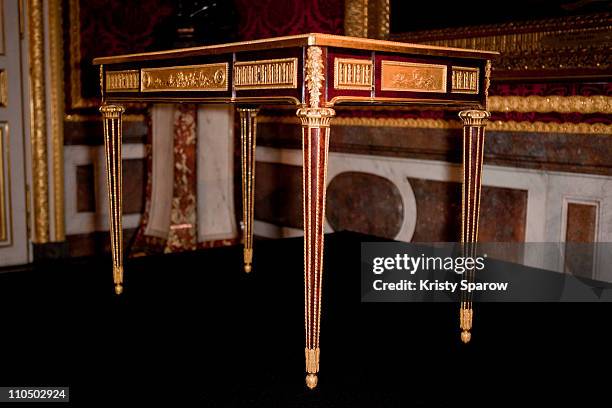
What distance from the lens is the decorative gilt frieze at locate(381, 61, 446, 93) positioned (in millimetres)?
1834

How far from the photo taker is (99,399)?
5.64ft

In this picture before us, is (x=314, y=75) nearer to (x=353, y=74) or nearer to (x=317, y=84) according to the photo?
(x=317, y=84)

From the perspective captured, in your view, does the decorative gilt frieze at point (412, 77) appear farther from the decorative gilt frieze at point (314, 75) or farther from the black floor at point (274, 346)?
the black floor at point (274, 346)

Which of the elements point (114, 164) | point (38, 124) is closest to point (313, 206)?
point (114, 164)

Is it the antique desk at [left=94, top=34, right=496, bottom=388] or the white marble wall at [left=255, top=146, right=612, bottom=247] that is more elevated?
the antique desk at [left=94, top=34, right=496, bottom=388]

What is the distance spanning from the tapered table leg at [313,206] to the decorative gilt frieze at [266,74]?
100mm

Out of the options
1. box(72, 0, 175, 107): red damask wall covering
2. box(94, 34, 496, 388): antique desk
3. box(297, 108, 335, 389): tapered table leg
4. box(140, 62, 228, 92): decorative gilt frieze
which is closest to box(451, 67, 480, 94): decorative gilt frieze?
box(94, 34, 496, 388): antique desk

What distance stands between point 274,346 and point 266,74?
82 cm

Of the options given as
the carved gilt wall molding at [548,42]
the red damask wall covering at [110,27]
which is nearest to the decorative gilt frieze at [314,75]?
the carved gilt wall molding at [548,42]

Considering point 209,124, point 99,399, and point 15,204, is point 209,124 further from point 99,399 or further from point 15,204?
→ point 99,399

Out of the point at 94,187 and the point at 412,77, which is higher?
the point at 412,77

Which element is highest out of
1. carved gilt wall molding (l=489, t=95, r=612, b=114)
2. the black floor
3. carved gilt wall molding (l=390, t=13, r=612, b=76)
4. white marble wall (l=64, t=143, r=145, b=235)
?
carved gilt wall molding (l=390, t=13, r=612, b=76)

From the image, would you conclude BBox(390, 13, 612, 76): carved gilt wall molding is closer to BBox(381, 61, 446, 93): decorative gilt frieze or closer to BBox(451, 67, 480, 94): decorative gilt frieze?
BBox(451, 67, 480, 94): decorative gilt frieze

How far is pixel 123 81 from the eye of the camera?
2.46 meters
